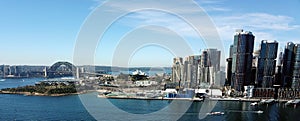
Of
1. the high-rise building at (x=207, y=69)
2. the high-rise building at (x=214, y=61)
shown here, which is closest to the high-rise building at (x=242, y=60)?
the high-rise building at (x=214, y=61)

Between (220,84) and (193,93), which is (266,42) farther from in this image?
(193,93)

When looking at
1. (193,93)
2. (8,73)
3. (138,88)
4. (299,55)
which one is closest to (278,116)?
(193,93)

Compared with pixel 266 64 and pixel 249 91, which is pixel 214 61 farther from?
pixel 266 64

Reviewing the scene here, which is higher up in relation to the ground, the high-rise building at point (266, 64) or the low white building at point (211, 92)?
the high-rise building at point (266, 64)

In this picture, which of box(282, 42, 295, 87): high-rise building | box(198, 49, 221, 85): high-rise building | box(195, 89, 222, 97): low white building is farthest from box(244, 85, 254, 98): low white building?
box(282, 42, 295, 87): high-rise building

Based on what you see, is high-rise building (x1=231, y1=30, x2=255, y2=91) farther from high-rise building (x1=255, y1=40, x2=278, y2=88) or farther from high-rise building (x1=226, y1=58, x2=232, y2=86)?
high-rise building (x1=226, y1=58, x2=232, y2=86)

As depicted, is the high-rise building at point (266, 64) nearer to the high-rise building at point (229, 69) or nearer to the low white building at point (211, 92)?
the high-rise building at point (229, 69)
